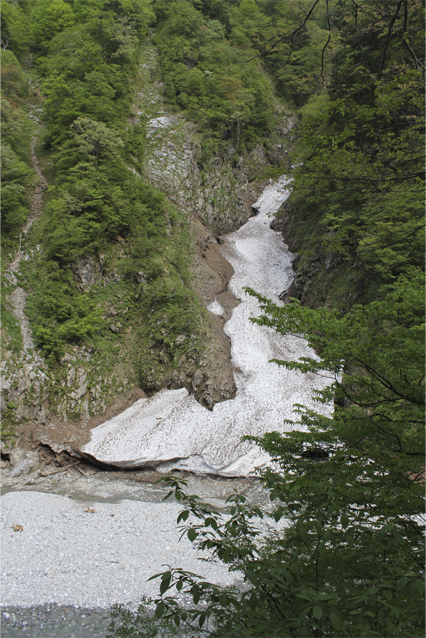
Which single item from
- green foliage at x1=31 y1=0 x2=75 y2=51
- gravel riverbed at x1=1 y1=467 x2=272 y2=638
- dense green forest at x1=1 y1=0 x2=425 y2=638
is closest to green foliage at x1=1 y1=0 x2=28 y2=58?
dense green forest at x1=1 y1=0 x2=425 y2=638

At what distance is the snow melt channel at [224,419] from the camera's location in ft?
32.7

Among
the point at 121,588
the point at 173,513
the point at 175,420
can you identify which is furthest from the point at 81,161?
the point at 121,588

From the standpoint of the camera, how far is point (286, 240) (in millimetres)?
22719

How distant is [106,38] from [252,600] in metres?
28.7

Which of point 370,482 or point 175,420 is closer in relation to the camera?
point 370,482

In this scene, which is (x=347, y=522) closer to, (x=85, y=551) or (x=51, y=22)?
(x=85, y=551)

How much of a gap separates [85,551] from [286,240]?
66.5 feet

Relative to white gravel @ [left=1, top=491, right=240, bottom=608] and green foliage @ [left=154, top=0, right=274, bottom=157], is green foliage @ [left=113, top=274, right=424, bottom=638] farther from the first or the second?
green foliage @ [left=154, top=0, right=274, bottom=157]

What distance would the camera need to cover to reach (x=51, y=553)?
6387 mm

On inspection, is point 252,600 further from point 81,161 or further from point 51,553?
point 81,161

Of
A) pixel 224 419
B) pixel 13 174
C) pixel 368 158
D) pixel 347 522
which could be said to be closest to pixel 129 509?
pixel 224 419

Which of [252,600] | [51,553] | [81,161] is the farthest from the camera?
[81,161]

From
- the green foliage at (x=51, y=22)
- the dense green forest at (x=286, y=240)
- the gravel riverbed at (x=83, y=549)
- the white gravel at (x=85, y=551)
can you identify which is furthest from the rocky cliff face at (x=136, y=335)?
the green foliage at (x=51, y=22)

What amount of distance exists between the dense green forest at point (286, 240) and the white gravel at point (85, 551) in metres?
0.80
